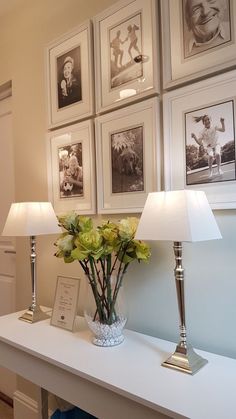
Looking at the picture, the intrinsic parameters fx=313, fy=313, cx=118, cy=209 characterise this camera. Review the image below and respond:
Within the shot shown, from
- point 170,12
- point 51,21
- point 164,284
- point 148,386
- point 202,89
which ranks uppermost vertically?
point 51,21

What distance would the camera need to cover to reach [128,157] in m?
1.47

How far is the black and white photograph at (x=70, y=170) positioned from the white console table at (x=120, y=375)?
2.34 feet

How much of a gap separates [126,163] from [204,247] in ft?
1.75

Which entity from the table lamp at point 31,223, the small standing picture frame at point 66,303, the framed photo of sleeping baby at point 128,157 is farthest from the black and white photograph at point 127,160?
the small standing picture frame at point 66,303

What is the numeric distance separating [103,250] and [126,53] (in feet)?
3.03

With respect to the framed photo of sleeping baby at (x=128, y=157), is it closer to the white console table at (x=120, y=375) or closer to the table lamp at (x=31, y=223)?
the table lamp at (x=31, y=223)

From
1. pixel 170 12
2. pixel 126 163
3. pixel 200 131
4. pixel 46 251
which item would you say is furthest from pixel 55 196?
pixel 170 12

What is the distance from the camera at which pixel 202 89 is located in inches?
48.0

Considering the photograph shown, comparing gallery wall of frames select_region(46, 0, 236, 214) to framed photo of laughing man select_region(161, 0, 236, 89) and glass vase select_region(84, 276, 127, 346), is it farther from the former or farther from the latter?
glass vase select_region(84, 276, 127, 346)

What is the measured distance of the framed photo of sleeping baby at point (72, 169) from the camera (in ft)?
5.38

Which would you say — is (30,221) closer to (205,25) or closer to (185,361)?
(185,361)

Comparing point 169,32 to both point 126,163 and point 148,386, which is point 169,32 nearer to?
point 126,163

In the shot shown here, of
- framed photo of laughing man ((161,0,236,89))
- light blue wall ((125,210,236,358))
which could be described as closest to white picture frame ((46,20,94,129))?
framed photo of laughing man ((161,0,236,89))

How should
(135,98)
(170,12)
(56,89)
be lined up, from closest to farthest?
(170,12), (135,98), (56,89)
